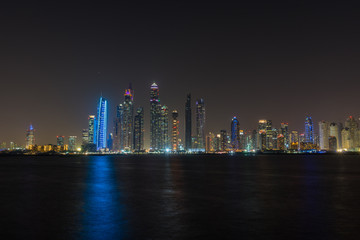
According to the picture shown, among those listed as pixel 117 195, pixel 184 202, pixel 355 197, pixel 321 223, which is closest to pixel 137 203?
pixel 184 202

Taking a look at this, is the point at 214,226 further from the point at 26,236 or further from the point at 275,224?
the point at 26,236

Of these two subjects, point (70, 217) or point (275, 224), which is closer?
point (275, 224)

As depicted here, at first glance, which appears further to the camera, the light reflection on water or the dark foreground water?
the dark foreground water

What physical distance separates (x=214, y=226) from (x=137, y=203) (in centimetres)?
979

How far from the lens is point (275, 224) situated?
1662 cm

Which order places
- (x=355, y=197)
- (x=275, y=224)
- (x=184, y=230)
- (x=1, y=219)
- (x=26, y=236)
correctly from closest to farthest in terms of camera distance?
(x=26, y=236) < (x=184, y=230) < (x=275, y=224) < (x=1, y=219) < (x=355, y=197)

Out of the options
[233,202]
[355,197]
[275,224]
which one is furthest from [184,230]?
[355,197]

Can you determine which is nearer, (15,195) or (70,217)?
(70,217)

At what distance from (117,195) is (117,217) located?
10820 millimetres

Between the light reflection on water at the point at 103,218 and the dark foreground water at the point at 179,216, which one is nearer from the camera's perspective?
the light reflection on water at the point at 103,218

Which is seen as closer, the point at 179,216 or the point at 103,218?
the point at 103,218

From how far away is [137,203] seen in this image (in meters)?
24.3

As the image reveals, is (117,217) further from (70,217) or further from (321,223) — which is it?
(321,223)

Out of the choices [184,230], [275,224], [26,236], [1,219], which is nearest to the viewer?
[26,236]
